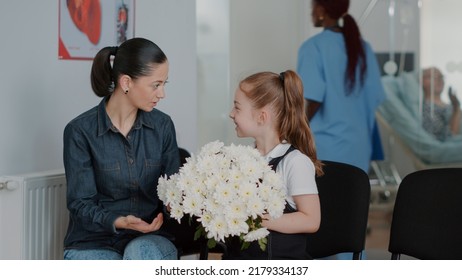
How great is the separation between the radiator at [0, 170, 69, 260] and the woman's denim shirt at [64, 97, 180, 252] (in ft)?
0.94

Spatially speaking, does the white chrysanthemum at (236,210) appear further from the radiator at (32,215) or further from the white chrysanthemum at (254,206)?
the radiator at (32,215)

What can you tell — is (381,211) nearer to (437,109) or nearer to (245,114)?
(437,109)

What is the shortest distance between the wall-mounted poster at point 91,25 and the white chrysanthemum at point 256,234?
4.56ft

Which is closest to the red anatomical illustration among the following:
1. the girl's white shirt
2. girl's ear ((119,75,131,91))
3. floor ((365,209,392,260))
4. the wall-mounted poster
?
the wall-mounted poster

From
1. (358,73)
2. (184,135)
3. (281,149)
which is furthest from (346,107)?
(281,149)

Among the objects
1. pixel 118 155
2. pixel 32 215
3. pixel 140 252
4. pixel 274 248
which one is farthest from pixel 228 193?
pixel 32 215

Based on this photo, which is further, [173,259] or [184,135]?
[184,135]

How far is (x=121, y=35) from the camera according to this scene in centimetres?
356

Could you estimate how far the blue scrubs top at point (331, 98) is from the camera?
4320 millimetres

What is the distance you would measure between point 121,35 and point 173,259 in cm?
132

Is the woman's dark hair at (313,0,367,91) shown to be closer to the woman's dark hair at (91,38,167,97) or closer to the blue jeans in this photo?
the woman's dark hair at (91,38,167,97)

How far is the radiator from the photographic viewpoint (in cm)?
287

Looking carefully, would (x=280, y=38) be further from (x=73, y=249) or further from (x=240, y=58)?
(x=73, y=249)

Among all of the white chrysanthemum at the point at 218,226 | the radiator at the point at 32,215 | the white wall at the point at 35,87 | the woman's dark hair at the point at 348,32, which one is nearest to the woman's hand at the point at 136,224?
the white chrysanthemum at the point at 218,226
